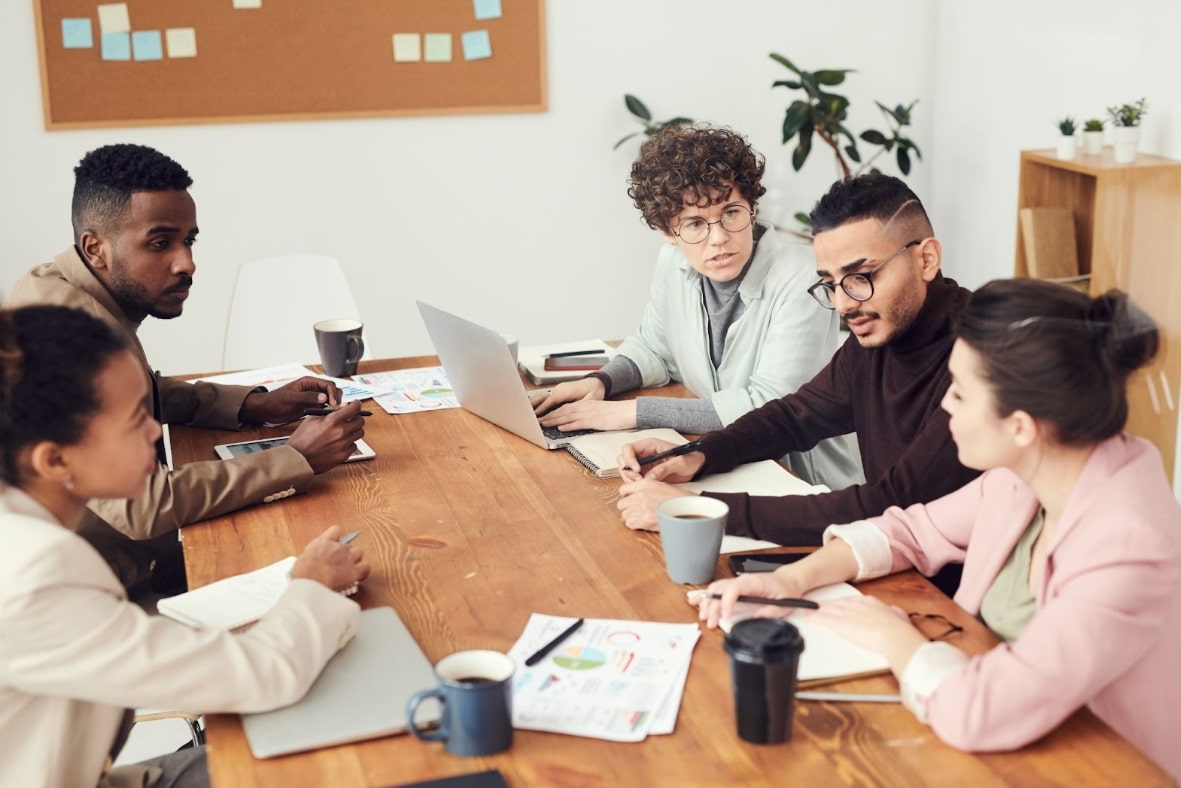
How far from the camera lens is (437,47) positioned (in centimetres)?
430

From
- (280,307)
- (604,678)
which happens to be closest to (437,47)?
(280,307)

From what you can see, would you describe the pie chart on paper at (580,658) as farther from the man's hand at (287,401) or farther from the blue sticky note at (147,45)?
the blue sticky note at (147,45)

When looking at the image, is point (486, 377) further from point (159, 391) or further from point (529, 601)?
point (529, 601)

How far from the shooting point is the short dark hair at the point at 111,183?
89.7 inches

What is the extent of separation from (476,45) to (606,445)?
2527mm

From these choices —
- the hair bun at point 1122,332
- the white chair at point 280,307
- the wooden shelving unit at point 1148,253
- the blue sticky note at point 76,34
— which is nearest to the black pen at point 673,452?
the hair bun at point 1122,332

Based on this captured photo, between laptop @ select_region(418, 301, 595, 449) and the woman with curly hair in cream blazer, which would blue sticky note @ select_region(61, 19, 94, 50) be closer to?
laptop @ select_region(418, 301, 595, 449)

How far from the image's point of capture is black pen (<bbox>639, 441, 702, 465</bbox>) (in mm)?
2004

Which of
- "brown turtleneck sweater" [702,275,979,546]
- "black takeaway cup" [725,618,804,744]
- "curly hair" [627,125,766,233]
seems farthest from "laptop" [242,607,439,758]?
"curly hair" [627,125,766,233]

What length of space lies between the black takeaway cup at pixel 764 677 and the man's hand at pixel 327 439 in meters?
1.00

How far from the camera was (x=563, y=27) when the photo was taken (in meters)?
4.39

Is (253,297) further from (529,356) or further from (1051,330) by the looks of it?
(1051,330)

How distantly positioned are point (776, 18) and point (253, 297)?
2.22 m

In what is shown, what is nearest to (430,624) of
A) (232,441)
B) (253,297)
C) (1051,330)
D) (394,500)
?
(394,500)
